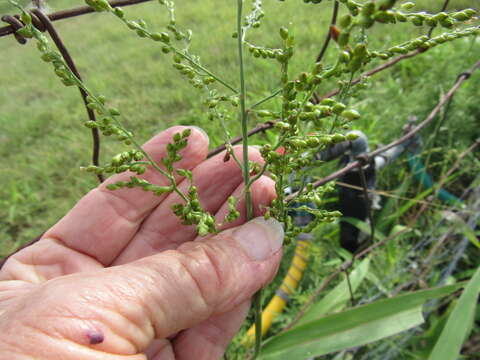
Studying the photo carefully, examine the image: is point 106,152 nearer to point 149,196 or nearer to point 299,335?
point 149,196

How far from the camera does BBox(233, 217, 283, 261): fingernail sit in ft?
3.57

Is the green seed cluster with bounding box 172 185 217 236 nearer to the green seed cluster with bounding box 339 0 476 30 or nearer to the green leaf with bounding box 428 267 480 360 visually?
the green seed cluster with bounding box 339 0 476 30

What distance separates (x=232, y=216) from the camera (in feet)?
3.27

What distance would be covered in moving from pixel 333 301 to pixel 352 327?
410mm

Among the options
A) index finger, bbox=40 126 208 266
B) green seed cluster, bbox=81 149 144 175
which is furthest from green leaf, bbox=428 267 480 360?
green seed cluster, bbox=81 149 144 175

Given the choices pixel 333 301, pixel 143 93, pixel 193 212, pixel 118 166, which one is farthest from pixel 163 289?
pixel 143 93

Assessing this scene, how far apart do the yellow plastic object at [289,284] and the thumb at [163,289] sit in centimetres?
97

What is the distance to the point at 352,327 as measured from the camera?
1.35m

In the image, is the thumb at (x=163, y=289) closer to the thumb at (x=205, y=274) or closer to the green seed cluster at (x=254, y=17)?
the thumb at (x=205, y=274)

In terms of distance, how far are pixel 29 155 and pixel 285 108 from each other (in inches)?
165

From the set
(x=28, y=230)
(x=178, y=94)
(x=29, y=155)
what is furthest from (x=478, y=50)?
(x=29, y=155)

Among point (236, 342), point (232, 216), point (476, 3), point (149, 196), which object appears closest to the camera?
point (232, 216)

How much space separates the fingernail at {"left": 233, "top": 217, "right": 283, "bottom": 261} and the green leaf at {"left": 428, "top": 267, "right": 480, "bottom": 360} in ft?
2.48

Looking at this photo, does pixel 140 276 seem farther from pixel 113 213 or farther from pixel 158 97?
pixel 158 97
